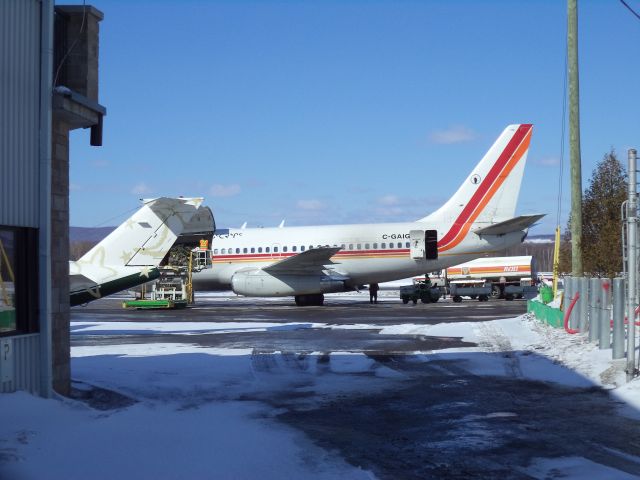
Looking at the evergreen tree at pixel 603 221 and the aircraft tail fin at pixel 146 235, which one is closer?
the aircraft tail fin at pixel 146 235

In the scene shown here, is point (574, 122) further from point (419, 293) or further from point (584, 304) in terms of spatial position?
point (419, 293)

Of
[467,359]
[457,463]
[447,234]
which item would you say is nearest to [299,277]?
[447,234]

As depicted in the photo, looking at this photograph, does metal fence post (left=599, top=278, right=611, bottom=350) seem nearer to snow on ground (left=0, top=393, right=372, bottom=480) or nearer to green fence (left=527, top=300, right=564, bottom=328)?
green fence (left=527, top=300, right=564, bottom=328)

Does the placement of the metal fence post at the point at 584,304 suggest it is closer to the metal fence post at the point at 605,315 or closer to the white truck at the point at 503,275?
the metal fence post at the point at 605,315

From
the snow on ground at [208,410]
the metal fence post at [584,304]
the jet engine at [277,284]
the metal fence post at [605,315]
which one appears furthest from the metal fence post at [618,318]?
the jet engine at [277,284]

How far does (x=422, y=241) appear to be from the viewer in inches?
1391

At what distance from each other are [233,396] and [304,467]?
4105 millimetres

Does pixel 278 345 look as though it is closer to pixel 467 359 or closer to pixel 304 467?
pixel 467 359

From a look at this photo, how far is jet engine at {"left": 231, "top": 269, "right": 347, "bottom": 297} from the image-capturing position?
113 ft

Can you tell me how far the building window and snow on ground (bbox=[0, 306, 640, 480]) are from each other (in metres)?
0.93

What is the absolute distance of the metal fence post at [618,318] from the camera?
12.5 meters

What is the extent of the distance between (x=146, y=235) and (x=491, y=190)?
20.3 metres

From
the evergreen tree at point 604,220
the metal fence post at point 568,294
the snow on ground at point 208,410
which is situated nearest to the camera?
the snow on ground at point 208,410

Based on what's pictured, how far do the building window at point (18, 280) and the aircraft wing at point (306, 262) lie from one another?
2355 centimetres
